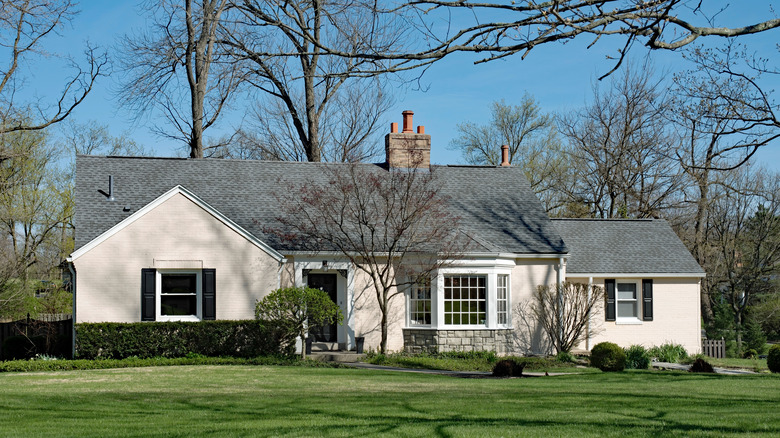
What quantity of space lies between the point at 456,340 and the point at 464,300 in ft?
3.77

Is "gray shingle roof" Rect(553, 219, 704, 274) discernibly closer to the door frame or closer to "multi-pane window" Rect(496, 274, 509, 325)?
"multi-pane window" Rect(496, 274, 509, 325)

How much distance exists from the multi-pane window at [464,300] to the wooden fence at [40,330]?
401 inches

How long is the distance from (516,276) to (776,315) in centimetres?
2019

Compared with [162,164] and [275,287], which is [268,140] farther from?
[275,287]

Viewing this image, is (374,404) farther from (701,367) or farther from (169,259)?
(701,367)

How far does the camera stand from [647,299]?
24141 millimetres

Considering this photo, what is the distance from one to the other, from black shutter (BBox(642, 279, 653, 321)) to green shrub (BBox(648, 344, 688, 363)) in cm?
104

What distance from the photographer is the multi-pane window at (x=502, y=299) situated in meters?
21.7

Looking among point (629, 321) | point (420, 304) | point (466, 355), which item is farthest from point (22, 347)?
point (629, 321)

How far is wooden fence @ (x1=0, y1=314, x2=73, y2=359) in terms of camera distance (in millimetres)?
20219

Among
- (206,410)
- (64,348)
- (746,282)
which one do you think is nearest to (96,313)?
(64,348)

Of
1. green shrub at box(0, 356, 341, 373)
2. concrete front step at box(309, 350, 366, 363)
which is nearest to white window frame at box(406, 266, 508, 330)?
concrete front step at box(309, 350, 366, 363)

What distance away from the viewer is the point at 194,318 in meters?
19.5

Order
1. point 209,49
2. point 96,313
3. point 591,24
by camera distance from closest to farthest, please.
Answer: point 591,24 → point 96,313 → point 209,49
